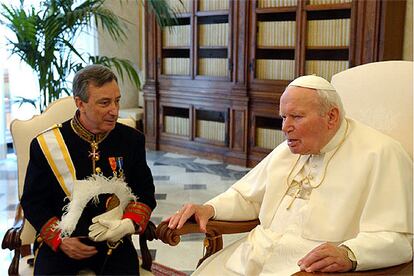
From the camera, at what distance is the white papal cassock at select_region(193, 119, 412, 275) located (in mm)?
1659

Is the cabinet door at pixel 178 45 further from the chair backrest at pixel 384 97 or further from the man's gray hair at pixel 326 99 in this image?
the man's gray hair at pixel 326 99

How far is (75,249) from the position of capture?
183cm

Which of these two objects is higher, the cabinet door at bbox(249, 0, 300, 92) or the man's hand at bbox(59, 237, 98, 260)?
the cabinet door at bbox(249, 0, 300, 92)

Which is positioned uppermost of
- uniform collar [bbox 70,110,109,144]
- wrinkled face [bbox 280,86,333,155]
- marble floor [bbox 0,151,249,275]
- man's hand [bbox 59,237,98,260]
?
wrinkled face [bbox 280,86,333,155]

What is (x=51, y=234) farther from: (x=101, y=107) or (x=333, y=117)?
(x=333, y=117)

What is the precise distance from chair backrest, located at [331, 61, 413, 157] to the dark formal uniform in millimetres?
915

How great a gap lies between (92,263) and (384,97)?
1315 millimetres

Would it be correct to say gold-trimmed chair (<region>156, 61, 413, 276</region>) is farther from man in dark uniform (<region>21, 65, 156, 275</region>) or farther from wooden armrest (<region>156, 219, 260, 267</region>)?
man in dark uniform (<region>21, 65, 156, 275</region>)

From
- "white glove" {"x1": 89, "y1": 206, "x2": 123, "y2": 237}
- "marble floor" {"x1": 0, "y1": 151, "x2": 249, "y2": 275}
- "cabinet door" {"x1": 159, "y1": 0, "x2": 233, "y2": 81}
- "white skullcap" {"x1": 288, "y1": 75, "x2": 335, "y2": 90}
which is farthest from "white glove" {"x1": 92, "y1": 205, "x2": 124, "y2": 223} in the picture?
"cabinet door" {"x1": 159, "y1": 0, "x2": 233, "y2": 81}

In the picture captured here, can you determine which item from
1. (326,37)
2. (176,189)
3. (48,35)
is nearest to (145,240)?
(48,35)

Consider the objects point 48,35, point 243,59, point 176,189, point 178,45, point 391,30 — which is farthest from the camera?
point 178,45

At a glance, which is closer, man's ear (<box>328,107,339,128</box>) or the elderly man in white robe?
the elderly man in white robe

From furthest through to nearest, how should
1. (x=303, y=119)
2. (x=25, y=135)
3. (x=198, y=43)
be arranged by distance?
(x=198, y=43)
(x=25, y=135)
(x=303, y=119)

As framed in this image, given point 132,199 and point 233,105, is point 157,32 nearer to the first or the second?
point 233,105
